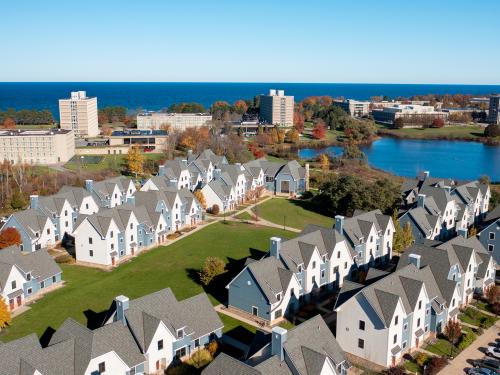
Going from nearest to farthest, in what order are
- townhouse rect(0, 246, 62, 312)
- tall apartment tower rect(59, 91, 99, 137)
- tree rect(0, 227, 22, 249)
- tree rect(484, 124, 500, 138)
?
townhouse rect(0, 246, 62, 312)
tree rect(0, 227, 22, 249)
tall apartment tower rect(59, 91, 99, 137)
tree rect(484, 124, 500, 138)

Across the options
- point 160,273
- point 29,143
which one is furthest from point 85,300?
point 29,143

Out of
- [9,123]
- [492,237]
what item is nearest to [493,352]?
[492,237]

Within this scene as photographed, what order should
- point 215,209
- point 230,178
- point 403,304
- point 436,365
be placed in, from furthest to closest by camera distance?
point 230,178, point 215,209, point 403,304, point 436,365

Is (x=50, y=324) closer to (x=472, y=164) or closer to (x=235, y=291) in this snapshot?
(x=235, y=291)

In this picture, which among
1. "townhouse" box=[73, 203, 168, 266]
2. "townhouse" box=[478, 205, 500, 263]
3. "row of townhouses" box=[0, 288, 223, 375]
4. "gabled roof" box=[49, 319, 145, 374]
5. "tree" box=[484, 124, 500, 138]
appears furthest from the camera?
"tree" box=[484, 124, 500, 138]

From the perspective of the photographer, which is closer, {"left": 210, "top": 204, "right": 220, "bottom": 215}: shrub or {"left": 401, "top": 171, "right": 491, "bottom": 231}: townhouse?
{"left": 401, "top": 171, "right": 491, "bottom": 231}: townhouse

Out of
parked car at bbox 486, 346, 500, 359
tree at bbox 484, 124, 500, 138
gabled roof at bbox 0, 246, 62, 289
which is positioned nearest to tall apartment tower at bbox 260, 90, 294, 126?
tree at bbox 484, 124, 500, 138

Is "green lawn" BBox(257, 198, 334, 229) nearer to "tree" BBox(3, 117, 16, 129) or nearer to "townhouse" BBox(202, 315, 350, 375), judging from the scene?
"townhouse" BBox(202, 315, 350, 375)

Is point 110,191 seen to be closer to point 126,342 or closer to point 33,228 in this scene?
point 33,228
